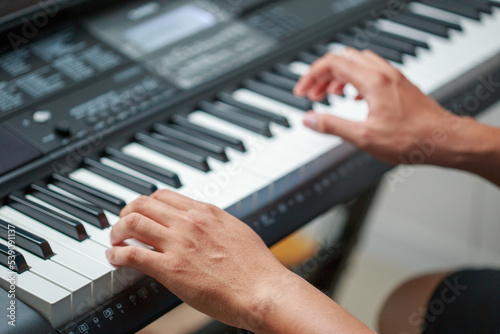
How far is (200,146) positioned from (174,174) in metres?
0.10

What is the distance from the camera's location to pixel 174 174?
0.99 meters

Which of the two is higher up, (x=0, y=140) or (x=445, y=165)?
(x=0, y=140)

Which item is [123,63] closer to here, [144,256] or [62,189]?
[62,189]

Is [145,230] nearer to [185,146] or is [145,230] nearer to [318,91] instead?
[185,146]

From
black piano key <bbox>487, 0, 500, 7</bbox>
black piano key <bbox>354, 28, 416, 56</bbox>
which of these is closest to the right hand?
black piano key <bbox>354, 28, 416, 56</bbox>

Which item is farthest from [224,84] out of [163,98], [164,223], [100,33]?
[164,223]

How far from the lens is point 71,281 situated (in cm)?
78

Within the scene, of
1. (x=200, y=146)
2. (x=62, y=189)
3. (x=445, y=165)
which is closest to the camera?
(x=62, y=189)

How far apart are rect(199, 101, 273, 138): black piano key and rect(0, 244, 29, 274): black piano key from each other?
47 centimetres

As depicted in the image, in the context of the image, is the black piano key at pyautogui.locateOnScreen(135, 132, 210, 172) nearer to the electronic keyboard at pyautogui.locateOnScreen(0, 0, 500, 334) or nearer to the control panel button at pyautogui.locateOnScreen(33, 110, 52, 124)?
the electronic keyboard at pyautogui.locateOnScreen(0, 0, 500, 334)

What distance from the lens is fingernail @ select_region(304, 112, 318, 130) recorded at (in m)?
1.12

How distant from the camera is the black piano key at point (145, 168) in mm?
989

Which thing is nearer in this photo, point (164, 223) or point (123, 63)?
point (164, 223)

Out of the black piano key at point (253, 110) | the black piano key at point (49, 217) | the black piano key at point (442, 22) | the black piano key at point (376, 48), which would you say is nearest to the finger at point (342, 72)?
the black piano key at point (253, 110)
